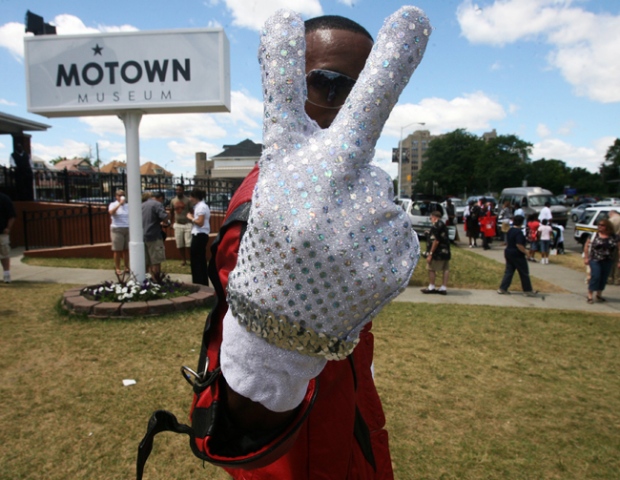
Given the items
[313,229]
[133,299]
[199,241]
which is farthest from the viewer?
[199,241]

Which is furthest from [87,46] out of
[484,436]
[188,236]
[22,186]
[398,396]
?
[22,186]

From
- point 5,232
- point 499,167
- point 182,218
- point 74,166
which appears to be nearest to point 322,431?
point 182,218

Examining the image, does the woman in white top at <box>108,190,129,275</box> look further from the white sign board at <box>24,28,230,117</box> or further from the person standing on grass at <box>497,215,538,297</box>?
the person standing on grass at <box>497,215,538,297</box>

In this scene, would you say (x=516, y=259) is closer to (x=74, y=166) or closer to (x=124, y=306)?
(x=124, y=306)

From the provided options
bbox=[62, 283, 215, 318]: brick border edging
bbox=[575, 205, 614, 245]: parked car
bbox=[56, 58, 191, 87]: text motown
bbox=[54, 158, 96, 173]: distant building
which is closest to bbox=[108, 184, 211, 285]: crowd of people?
bbox=[62, 283, 215, 318]: brick border edging

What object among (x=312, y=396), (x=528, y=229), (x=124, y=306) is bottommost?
(x=124, y=306)

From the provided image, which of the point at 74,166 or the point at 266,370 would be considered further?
the point at 74,166

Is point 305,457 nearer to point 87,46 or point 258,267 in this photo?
point 258,267

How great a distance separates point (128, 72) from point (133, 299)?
325 centimetres

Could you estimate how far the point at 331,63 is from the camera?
3.23 ft

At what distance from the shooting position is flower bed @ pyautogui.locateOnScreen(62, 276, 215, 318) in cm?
579

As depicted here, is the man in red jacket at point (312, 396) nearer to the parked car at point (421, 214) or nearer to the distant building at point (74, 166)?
the parked car at point (421, 214)

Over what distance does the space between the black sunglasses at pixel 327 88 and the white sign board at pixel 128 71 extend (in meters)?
5.67

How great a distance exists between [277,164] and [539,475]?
3.30 meters
